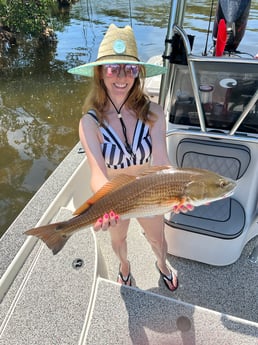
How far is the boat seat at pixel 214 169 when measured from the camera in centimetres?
235

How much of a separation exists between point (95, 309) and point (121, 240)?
49cm

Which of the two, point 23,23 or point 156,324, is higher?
point 23,23

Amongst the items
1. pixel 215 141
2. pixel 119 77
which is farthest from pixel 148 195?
pixel 215 141

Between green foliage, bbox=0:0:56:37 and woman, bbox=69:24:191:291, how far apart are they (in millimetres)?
10971

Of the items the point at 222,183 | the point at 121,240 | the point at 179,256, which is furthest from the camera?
the point at 179,256

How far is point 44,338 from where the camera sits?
5.68 ft

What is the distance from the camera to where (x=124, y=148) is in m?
2.00

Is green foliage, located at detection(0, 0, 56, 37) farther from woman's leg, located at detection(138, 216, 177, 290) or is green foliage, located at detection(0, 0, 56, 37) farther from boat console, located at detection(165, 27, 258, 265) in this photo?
woman's leg, located at detection(138, 216, 177, 290)

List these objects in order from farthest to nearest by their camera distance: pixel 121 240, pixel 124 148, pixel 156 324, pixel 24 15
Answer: pixel 24 15, pixel 121 240, pixel 124 148, pixel 156 324

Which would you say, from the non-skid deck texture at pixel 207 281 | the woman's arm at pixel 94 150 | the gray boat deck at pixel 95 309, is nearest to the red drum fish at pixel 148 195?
the woman's arm at pixel 94 150

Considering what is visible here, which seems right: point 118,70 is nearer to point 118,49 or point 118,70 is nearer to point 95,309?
point 118,49

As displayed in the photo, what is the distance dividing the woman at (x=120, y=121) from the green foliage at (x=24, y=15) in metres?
11.0

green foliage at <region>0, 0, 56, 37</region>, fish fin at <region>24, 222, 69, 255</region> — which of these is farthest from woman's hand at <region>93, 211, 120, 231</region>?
green foliage at <region>0, 0, 56, 37</region>

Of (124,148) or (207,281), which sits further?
(207,281)
